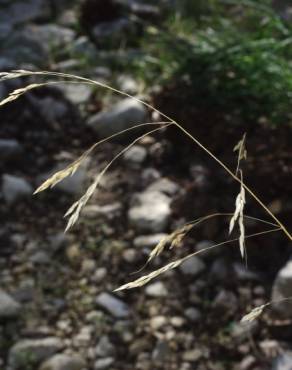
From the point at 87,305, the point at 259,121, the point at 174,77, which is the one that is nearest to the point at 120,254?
the point at 87,305

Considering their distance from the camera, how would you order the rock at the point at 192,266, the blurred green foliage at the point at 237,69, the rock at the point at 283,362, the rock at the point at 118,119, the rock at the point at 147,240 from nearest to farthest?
the rock at the point at 283,362 → the rock at the point at 192,266 → the rock at the point at 147,240 → the blurred green foliage at the point at 237,69 → the rock at the point at 118,119

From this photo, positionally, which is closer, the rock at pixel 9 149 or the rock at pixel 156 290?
the rock at pixel 156 290

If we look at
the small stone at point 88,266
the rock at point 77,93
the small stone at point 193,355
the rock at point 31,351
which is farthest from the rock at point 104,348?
the rock at point 77,93

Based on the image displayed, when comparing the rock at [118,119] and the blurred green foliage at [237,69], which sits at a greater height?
the blurred green foliage at [237,69]

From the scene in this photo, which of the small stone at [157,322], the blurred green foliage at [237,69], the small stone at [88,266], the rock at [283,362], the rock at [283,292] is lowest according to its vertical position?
the small stone at [88,266]

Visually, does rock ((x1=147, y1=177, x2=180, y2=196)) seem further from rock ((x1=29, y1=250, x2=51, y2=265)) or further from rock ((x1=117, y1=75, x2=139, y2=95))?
rock ((x1=117, y1=75, x2=139, y2=95))

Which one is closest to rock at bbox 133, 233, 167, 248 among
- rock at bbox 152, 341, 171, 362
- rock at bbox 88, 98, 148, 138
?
rock at bbox 152, 341, 171, 362

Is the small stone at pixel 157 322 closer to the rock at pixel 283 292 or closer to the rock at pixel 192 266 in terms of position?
the rock at pixel 192 266
